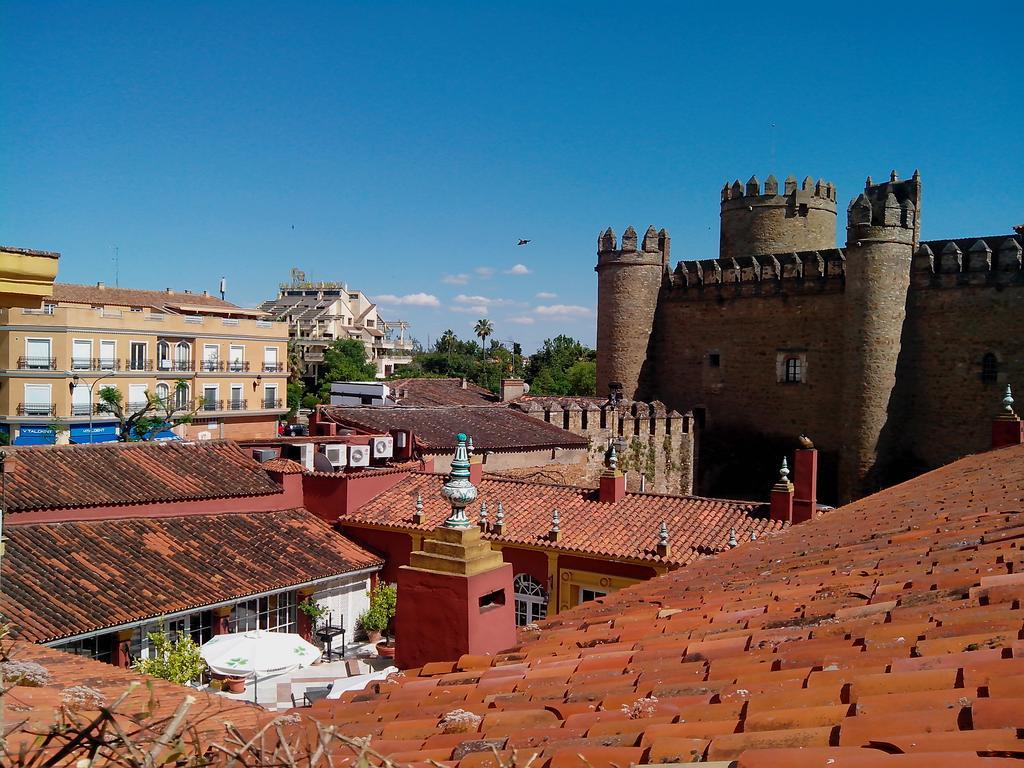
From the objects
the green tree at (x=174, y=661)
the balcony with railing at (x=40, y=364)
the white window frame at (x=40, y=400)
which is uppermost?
the balcony with railing at (x=40, y=364)

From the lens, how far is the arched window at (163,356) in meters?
40.6

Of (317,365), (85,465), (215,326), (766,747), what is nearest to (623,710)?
(766,747)

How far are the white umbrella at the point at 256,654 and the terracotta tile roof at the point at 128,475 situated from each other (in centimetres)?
413

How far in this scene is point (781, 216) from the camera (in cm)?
3406

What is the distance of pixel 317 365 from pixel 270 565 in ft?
170

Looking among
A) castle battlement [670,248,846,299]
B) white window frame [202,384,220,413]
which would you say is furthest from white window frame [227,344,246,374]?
castle battlement [670,248,846,299]

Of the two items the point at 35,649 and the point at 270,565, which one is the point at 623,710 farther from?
the point at 270,565

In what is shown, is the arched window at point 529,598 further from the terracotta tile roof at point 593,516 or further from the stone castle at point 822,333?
the stone castle at point 822,333

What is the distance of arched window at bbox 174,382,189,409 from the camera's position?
40562 mm

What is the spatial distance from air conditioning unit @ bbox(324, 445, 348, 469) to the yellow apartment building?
2087 cm

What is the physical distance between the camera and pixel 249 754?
9.04 feet

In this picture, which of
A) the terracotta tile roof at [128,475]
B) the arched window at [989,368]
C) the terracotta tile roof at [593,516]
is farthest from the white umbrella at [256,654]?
the arched window at [989,368]

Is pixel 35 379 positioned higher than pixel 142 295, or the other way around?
pixel 142 295

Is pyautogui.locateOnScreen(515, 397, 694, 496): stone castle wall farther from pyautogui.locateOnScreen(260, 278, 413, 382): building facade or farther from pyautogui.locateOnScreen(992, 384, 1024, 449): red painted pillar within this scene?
pyautogui.locateOnScreen(260, 278, 413, 382): building facade
